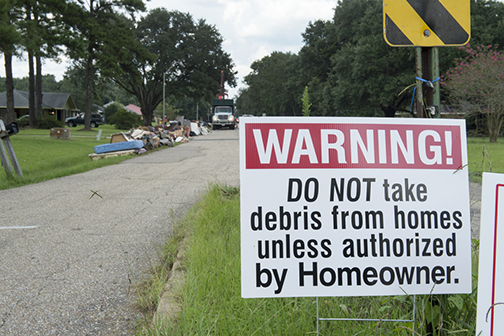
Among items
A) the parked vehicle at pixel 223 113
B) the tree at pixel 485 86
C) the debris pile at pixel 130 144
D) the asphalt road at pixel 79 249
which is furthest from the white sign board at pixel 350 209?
the parked vehicle at pixel 223 113

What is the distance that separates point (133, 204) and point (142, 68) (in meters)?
46.8

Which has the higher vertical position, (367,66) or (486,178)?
(367,66)

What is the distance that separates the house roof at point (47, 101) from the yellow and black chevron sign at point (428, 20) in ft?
227

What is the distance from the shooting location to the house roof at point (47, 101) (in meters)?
63.4

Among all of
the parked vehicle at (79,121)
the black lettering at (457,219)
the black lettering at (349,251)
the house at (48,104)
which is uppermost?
the house at (48,104)

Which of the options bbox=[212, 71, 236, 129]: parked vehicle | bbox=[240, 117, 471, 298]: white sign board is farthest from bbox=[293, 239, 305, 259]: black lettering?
bbox=[212, 71, 236, 129]: parked vehicle

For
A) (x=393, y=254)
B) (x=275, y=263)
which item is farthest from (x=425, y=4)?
(x=275, y=263)

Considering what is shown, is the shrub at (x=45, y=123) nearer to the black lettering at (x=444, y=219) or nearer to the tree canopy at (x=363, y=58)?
the tree canopy at (x=363, y=58)

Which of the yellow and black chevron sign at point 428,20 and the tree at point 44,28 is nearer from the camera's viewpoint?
the yellow and black chevron sign at point 428,20

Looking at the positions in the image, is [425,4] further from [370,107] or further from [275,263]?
[370,107]

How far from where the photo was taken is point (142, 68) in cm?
5072

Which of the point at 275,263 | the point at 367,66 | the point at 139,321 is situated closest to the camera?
the point at 275,263

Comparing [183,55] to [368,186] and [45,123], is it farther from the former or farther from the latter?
[368,186]

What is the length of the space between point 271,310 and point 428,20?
5.94 feet
